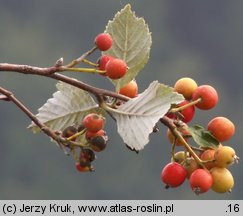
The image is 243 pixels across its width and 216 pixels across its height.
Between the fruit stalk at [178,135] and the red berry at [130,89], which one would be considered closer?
the fruit stalk at [178,135]

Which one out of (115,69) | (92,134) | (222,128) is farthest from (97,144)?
(222,128)

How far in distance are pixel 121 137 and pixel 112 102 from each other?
0.32 feet

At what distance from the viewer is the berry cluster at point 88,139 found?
1.23m

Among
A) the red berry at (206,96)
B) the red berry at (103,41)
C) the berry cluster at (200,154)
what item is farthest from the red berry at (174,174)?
the red berry at (103,41)

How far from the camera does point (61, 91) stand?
55.4 inches

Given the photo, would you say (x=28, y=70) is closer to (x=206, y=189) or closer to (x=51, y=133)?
(x=51, y=133)

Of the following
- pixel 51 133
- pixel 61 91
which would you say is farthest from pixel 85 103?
pixel 51 133

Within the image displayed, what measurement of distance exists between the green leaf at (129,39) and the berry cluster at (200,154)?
90 mm

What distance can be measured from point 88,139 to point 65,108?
14cm

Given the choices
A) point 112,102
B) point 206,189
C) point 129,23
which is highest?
point 129,23

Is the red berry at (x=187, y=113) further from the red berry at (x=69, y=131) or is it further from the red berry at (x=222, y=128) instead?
the red berry at (x=69, y=131)

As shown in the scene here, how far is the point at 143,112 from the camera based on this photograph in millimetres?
1243

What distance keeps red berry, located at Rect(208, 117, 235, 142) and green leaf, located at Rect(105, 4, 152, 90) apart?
173mm

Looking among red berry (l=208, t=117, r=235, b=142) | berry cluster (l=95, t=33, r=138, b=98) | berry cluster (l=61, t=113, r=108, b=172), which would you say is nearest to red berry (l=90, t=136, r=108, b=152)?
berry cluster (l=61, t=113, r=108, b=172)
